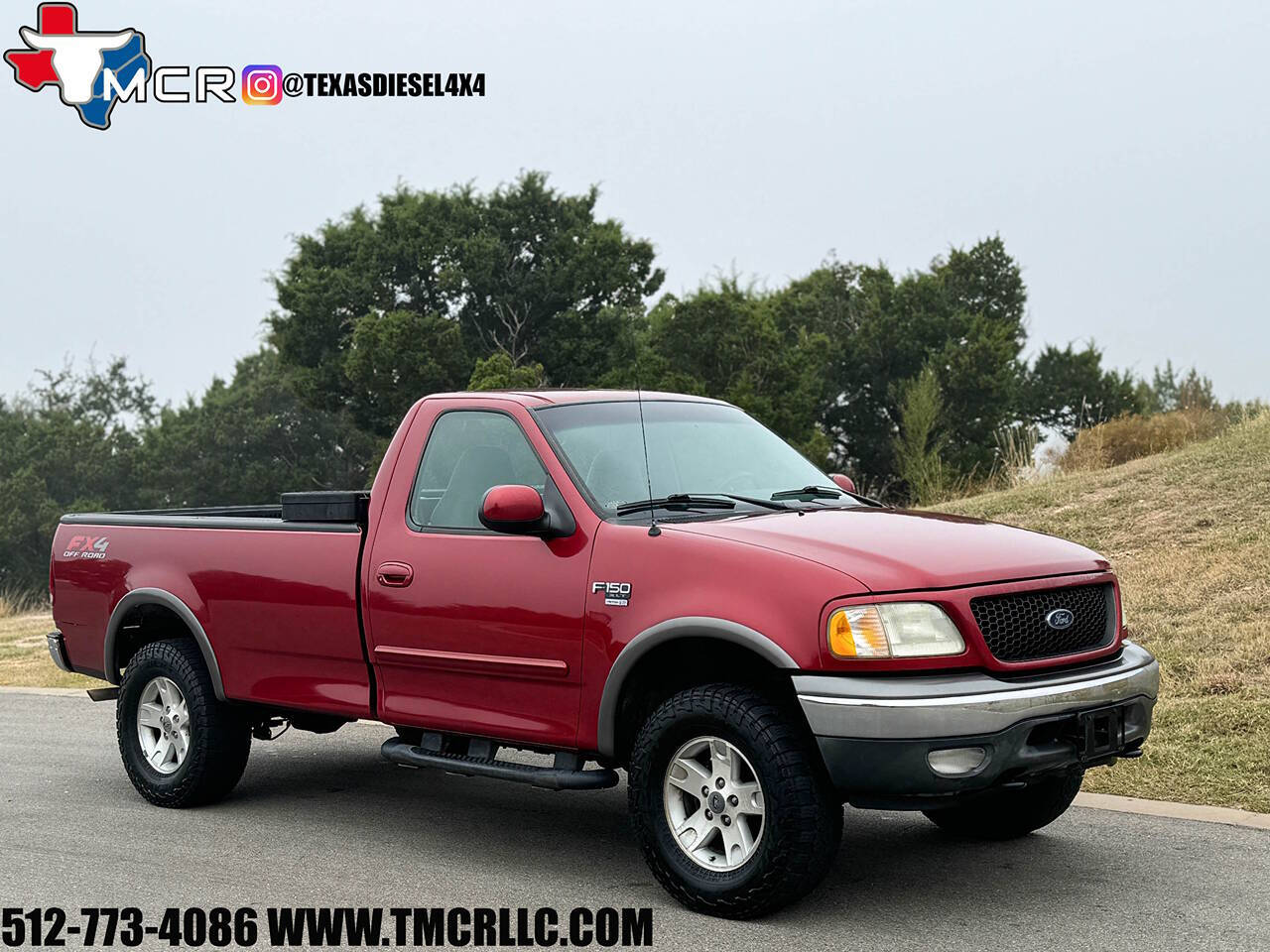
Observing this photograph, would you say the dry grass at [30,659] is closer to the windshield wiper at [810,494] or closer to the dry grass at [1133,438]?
the windshield wiper at [810,494]

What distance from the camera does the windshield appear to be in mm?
6664

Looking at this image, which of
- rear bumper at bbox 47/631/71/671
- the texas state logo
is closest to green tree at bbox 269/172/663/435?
the texas state logo

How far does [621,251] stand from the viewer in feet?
186

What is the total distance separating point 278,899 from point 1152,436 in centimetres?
1710

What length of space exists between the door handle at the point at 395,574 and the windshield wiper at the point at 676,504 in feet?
3.61

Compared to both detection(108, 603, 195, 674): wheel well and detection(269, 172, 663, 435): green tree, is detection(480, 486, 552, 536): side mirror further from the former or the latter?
detection(269, 172, 663, 435): green tree

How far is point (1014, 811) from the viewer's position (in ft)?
22.8

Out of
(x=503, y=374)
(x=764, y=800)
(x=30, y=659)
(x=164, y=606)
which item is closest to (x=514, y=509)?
(x=764, y=800)

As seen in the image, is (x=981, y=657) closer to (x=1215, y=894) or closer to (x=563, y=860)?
(x=1215, y=894)

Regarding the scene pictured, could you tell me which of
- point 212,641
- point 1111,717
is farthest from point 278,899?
point 1111,717

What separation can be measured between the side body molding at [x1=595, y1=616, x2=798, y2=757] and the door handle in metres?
1.25

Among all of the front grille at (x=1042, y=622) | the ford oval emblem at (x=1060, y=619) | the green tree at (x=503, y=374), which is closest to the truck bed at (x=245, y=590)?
the front grille at (x=1042, y=622)

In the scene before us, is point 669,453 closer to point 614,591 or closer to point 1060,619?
point 614,591

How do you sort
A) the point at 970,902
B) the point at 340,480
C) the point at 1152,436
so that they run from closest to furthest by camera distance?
the point at 970,902 → the point at 1152,436 → the point at 340,480
